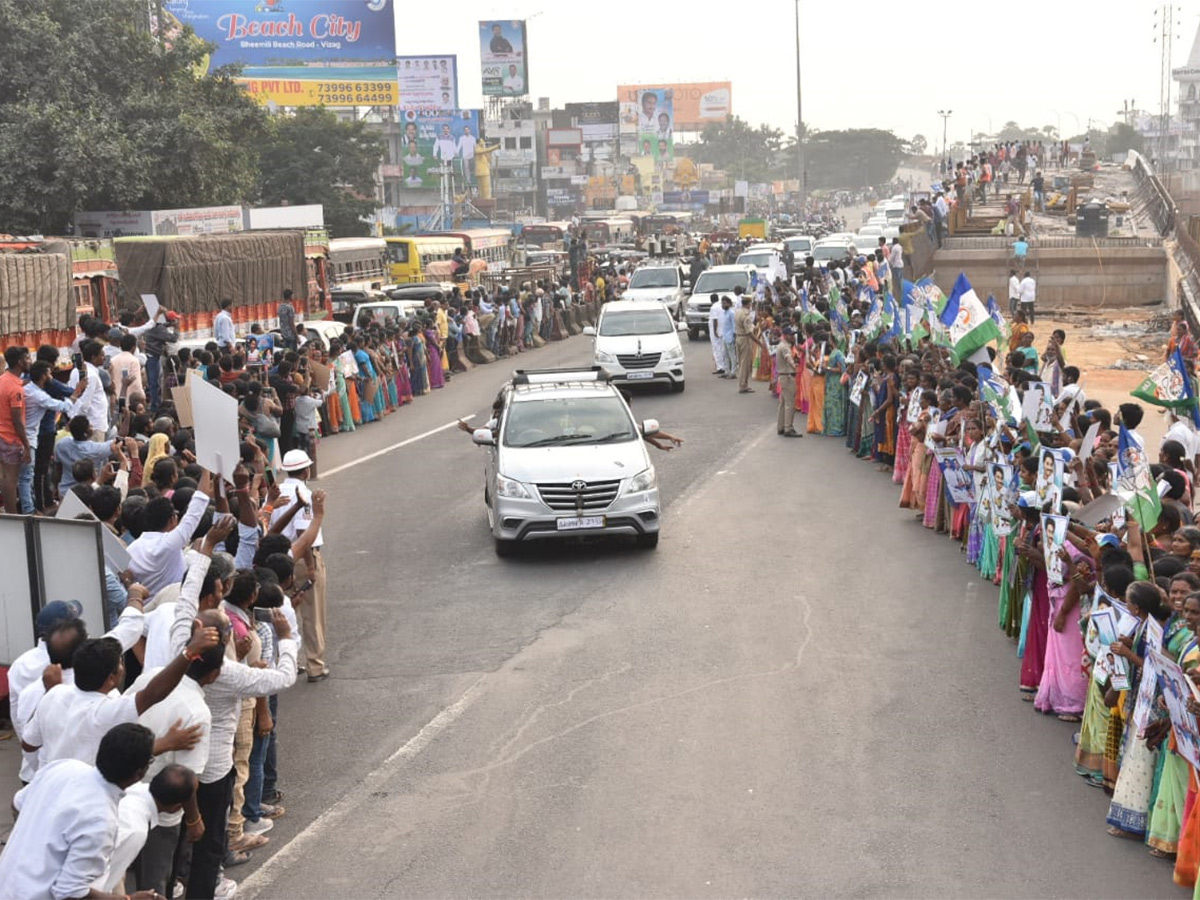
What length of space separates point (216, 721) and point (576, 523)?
23.0 ft

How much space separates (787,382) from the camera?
2105cm

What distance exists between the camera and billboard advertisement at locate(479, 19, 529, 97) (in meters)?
114

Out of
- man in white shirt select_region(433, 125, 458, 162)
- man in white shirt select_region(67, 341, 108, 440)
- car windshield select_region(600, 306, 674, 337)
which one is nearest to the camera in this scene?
man in white shirt select_region(67, 341, 108, 440)

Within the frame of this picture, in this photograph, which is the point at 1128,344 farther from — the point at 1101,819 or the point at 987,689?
the point at 1101,819

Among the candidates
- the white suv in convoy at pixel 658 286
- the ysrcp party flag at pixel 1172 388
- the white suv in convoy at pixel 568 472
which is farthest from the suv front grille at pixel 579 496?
the white suv in convoy at pixel 658 286

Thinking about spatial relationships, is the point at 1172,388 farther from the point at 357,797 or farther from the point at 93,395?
the point at 93,395

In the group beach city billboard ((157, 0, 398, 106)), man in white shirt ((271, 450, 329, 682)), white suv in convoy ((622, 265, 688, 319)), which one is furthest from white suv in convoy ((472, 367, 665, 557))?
beach city billboard ((157, 0, 398, 106))

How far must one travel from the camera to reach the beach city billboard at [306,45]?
67.4m

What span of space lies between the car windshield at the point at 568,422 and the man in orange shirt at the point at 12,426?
4.76 m

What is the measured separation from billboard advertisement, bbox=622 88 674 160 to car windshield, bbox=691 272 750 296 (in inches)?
4384

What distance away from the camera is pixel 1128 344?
112 ft

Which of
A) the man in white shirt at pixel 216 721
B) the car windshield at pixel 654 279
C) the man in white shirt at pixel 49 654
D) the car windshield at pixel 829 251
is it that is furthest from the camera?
the car windshield at pixel 829 251

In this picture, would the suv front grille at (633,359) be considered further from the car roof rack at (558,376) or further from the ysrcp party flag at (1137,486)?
Answer: the ysrcp party flag at (1137,486)

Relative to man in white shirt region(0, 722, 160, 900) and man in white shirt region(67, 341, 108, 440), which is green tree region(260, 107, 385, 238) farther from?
man in white shirt region(0, 722, 160, 900)
